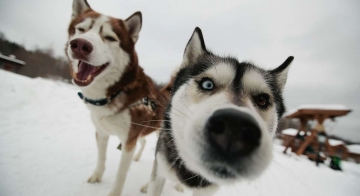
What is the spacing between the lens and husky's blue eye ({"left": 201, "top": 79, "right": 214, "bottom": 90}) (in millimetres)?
1441

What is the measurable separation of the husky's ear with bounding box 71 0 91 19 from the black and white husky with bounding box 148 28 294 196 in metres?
1.99

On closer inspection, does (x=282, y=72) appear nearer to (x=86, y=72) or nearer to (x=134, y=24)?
(x=134, y=24)

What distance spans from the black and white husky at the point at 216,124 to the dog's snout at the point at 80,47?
119 centimetres

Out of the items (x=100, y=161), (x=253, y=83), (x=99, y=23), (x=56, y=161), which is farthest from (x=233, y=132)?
(x=56, y=161)

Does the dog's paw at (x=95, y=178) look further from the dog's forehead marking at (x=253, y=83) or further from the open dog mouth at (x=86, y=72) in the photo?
the dog's forehead marking at (x=253, y=83)

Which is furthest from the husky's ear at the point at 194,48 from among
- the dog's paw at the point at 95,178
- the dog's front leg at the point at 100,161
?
the dog's paw at the point at 95,178

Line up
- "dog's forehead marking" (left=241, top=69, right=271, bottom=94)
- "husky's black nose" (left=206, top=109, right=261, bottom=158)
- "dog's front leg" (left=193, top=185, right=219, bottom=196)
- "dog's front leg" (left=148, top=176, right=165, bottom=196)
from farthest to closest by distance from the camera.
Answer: "dog's front leg" (left=148, top=176, right=165, bottom=196) → "dog's front leg" (left=193, top=185, right=219, bottom=196) → "dog's forehead marking" (left=241, top=69, right=271, bottom=94) → "husky's black nose" (left=206, top=109, right=261, bottom=158)

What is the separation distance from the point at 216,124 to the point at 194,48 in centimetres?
148

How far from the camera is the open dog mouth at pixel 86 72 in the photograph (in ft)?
6.56

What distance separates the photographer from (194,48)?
2037mm

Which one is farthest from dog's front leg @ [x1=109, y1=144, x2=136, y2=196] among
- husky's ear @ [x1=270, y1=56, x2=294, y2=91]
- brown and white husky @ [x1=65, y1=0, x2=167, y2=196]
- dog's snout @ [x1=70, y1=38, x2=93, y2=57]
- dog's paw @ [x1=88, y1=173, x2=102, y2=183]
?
husky's ear @ [x1=270, y1=56, x2=294, y2=91]

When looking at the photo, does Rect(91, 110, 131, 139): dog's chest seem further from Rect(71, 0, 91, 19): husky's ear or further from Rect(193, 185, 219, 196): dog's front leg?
Rect(71, 0, 91, 19): husky's ear

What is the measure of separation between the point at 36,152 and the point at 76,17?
99.9 inches

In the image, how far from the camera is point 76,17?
7.97ft
